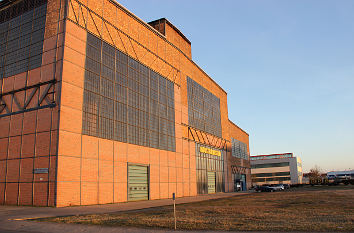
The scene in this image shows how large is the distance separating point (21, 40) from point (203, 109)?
3605 cm

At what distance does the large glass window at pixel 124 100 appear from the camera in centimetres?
3120

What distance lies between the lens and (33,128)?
2789 centimetres

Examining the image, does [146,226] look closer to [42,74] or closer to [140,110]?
[42,74]

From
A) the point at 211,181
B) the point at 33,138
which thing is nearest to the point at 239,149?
the point at 211,181

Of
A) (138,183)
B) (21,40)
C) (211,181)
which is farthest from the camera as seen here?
(211,181)

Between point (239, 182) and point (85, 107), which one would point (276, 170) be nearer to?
point (239, 182)

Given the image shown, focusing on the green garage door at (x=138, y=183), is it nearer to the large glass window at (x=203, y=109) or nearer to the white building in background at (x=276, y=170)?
the large glass window at (x=203, y=109)

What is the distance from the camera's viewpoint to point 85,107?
97.4ft

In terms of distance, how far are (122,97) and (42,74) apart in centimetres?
954

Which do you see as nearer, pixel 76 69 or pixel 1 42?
pixel 76 69

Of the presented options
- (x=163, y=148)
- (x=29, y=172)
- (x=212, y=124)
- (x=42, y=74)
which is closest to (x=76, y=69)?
(x=42, y=74)

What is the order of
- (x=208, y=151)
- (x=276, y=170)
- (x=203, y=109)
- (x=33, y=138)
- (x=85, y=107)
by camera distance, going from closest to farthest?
(x=33, y=138) < (x=85, y=107) < (x=208, y=151) < (x=203, y=109) < (x=276, y=170)

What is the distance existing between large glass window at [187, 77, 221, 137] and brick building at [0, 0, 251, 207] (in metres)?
7.13

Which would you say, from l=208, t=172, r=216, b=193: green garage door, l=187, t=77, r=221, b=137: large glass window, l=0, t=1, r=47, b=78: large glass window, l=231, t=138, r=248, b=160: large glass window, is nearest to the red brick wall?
l=0, t=1, r=47, b=78: large glass window
